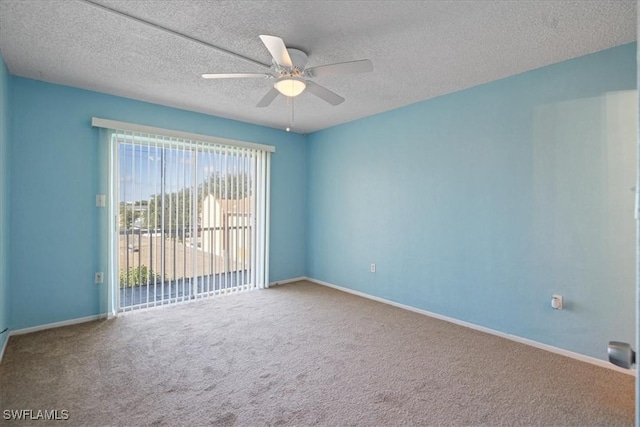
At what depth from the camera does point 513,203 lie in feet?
9.88

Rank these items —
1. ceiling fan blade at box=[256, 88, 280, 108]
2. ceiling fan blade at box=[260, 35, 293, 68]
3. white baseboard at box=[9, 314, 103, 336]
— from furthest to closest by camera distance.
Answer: white baseboard at box=[9, 314, 103, 336] < ceiling fan blade at box=[256, 88, 280, 108] < ceiling fan blade at box=[260, 35, 293, 68]

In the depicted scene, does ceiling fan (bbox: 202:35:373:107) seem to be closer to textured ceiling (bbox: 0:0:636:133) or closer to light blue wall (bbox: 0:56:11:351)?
textured ceiling (bbox: 0:0:636:133)

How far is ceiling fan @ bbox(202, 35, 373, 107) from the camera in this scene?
2084mm

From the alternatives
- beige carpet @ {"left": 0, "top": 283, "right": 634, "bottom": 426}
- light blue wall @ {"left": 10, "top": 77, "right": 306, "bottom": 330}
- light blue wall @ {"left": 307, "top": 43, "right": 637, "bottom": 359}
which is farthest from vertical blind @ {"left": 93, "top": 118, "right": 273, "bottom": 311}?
light blue wall @ {"left": 307, "top": 43, "right": 637, "bottom": 359}

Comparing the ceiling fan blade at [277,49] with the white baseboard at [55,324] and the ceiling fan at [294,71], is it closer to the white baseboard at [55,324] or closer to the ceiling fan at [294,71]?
the ceiling fan at [294,71]

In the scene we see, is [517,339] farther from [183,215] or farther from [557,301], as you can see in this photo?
[183,215]

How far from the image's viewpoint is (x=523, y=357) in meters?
2.65

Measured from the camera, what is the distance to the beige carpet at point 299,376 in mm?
1936

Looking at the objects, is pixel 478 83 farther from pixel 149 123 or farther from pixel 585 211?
pixel 149 123

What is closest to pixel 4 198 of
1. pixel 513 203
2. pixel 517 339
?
pixel 513 203

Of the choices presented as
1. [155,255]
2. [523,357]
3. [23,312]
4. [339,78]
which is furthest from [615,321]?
[23,312]

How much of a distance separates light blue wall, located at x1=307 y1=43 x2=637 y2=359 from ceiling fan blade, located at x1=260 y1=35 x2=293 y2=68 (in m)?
2.14

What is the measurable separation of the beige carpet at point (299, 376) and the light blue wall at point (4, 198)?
0.33m

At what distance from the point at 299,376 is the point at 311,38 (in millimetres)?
2468
